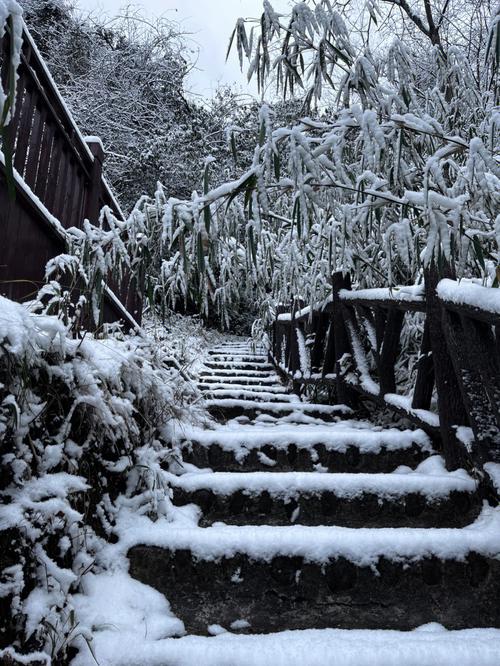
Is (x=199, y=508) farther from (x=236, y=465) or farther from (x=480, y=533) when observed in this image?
(x=480, y=533)

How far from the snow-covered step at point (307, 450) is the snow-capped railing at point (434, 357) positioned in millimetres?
142

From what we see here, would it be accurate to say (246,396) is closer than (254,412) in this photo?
No

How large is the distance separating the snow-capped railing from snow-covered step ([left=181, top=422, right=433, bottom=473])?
14 cm

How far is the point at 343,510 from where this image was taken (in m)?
1.62

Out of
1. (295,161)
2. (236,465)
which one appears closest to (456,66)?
(295,161)

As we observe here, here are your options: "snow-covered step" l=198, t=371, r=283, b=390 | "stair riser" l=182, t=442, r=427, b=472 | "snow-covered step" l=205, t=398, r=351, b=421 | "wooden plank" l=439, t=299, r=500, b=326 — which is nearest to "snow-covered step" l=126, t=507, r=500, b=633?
"wooden plank" l=439, t=299, r=500, b=326

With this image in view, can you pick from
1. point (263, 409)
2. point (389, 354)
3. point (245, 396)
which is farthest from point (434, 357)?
point (245, 396)

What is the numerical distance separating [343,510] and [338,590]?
0.35 metres

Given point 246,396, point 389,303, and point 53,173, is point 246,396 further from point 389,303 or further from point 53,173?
point 53,173

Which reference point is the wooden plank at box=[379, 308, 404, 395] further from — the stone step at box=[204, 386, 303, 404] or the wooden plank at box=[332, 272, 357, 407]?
the stone step at box=[204, 386, 303, 404]

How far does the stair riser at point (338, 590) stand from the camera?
128 cm

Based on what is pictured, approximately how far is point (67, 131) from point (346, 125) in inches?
81.6

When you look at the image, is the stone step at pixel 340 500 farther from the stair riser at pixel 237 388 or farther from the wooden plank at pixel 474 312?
the stair riser at pixel 237 388

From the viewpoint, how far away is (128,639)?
40.9 inches
